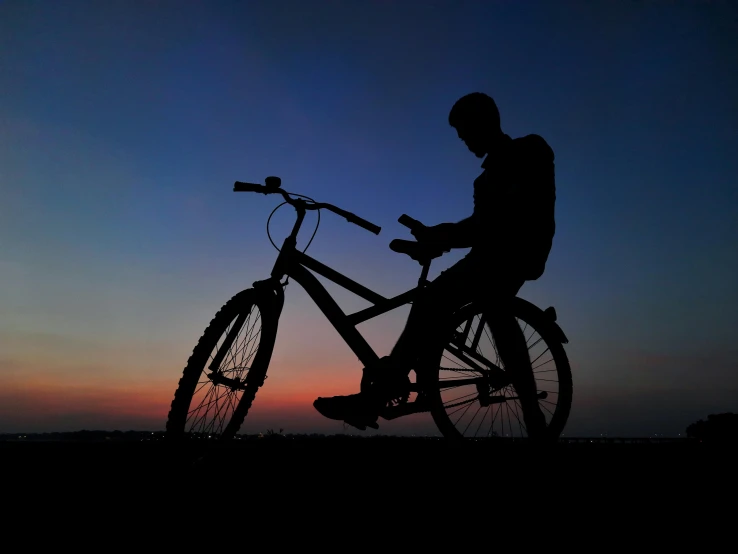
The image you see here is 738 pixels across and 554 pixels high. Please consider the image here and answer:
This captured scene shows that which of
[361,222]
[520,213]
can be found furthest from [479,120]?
[361,222]

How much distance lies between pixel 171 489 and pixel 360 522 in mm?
1420

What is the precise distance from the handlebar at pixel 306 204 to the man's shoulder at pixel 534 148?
1861 millimetres

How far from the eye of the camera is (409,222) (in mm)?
4355

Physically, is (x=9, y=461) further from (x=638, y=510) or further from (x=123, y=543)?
(x=638, y=510)

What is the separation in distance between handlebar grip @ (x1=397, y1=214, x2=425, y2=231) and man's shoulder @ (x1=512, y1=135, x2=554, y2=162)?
1.18 m

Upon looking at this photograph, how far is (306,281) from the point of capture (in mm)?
4543

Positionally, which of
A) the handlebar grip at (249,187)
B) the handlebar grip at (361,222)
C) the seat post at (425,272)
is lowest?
the seat post at (425,272)

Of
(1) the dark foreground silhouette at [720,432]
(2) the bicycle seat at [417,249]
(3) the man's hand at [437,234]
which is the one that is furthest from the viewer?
(1) the dark foreground silhouette at [720,432]

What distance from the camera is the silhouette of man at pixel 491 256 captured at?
10.8ft

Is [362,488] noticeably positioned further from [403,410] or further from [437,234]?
[437,234]

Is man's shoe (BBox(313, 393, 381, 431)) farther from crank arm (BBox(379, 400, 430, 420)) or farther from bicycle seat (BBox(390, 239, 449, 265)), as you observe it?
bicycle seat (BBox(390, 239, 449, 265))

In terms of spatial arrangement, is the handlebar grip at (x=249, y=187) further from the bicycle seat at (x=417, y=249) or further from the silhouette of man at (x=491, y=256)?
the silhouette of man at (x=491, y=256)

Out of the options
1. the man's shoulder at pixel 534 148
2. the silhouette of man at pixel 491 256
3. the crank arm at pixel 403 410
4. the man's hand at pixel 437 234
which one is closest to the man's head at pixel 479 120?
the silhouette of man at pixel 491 256

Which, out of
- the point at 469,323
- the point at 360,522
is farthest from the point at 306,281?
the point at 360,522
